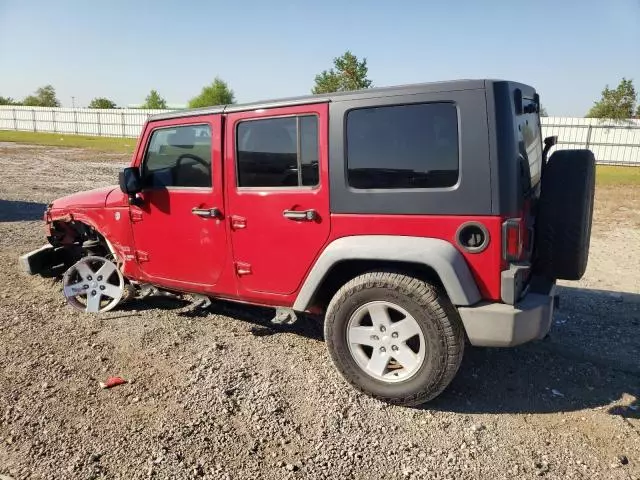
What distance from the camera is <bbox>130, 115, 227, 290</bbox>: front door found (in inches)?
153

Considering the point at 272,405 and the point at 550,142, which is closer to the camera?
the point at 272,405

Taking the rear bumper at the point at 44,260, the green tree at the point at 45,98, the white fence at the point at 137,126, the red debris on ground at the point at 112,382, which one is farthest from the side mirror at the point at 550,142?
the green tree at the point at 45,98

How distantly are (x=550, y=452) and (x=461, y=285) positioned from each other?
3.46 feet

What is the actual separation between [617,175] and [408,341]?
20381 millimetres

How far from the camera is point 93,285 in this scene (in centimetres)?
490

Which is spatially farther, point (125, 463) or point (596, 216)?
point (596, 216)

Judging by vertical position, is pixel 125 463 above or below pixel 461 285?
below

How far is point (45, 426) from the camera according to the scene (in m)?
2.99

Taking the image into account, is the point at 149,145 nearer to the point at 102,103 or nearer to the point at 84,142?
the point at 84,142

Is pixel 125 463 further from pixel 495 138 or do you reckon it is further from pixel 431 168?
pixel 495 138

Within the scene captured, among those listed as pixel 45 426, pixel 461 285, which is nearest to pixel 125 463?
pixel 45 426

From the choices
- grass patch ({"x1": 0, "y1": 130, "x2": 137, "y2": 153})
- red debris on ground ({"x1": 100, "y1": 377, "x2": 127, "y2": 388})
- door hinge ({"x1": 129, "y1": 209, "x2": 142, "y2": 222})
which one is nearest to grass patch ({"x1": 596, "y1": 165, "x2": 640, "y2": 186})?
door hinge ({"x1": 129, "y1": 209, "x2": 142, "y2": 222})

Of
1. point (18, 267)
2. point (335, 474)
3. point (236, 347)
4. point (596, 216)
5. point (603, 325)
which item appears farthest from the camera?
point (596, 216)

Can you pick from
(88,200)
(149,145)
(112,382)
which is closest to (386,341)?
(112,382)
